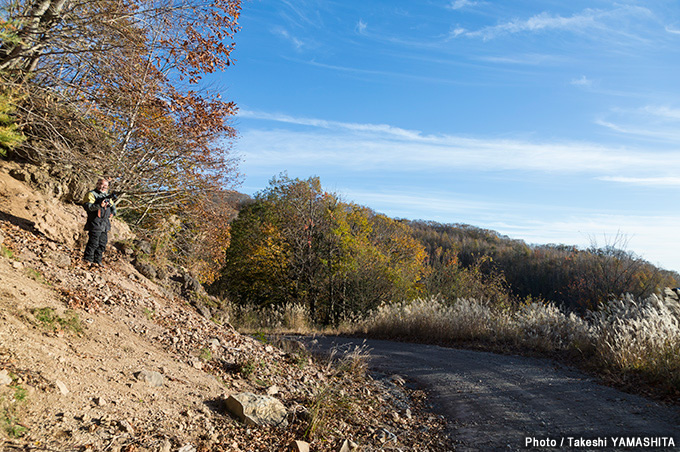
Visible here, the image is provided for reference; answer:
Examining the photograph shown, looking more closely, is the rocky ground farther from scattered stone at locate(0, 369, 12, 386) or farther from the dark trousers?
the dark trousers

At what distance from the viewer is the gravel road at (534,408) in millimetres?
4688

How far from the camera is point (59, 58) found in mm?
8844

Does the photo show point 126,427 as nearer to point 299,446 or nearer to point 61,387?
point 61,387

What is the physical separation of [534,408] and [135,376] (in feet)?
17.2

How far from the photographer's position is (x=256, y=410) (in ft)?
14.9

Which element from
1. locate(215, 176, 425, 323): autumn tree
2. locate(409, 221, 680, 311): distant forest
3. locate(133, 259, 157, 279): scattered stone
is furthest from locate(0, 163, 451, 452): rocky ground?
locate(215, 176, 425, 323): autumn tree

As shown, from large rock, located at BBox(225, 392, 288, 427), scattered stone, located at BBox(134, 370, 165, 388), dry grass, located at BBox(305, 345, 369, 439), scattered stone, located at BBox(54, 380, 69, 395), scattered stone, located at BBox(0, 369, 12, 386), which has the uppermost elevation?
scattered stone, located at BBox(0, 369, 12, 386)

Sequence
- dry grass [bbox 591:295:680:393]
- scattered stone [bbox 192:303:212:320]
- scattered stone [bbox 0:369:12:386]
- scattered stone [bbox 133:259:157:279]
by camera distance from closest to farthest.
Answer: scattered stone [bbox 0:369:12:386], dry grass [bbox 591:295:680:393], scattered stone [bbox 192:303:212:320], scattered stone [bbox 133:259:157:279]

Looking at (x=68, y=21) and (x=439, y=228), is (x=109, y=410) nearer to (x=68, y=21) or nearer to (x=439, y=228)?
(x=68, y=21)

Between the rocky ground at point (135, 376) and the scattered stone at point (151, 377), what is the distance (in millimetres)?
11

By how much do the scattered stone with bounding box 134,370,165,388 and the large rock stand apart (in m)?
0.78

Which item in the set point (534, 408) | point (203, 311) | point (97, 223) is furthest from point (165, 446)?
point (203, 311)

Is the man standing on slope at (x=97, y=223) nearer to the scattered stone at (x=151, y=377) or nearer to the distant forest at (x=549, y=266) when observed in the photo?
the scattered stone at (x=151, y=377)

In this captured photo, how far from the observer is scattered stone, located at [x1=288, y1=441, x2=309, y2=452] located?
402 cm
